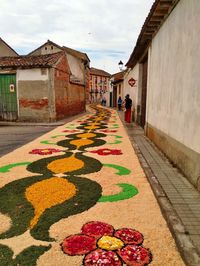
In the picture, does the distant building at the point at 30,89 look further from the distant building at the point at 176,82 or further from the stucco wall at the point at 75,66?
the stucco wall at the point at 75,66

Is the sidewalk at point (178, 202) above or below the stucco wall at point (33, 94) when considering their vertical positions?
below

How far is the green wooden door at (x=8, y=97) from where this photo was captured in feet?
55.5

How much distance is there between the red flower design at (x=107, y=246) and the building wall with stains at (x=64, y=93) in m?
15.1

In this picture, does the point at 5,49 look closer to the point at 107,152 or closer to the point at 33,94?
the point at 33,94

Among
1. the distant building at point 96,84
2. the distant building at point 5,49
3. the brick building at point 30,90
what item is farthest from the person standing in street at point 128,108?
the distant building at point 96,84

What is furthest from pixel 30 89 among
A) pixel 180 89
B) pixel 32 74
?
pixel 180 89

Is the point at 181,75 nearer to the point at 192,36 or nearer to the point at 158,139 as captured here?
the point at 192,36

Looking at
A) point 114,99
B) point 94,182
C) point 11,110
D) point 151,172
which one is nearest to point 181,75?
point 151,172

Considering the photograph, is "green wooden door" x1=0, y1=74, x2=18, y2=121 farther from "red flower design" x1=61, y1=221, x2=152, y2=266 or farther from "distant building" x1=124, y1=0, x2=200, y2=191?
"red flower design" x1=61, y1=221, x2=152, y2=266

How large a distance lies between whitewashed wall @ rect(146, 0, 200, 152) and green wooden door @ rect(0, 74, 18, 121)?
11266mm

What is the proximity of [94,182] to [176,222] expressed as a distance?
204 centimetres

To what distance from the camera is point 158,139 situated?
8.23 meters

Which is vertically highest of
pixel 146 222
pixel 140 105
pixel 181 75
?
pixel 181 75

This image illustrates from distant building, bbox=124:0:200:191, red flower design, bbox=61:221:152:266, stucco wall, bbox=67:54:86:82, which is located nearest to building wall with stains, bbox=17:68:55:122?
distant building, bbox=124:0:200:191
